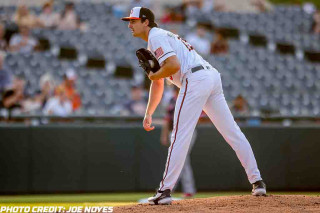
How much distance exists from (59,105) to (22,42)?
3.22m

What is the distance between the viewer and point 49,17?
1368 cm

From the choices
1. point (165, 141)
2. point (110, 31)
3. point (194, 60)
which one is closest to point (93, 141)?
point (165, 141)

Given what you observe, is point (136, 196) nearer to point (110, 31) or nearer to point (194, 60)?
point (194, 60)

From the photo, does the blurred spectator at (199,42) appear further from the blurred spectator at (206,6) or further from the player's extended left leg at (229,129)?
the player's extended left leg at (229,129)

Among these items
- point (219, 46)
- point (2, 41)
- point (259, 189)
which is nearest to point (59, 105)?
point (2, 41)

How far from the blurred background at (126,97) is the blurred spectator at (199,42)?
0.03 metres

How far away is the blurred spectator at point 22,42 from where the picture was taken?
12.4 m

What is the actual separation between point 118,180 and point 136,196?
437 millimetres

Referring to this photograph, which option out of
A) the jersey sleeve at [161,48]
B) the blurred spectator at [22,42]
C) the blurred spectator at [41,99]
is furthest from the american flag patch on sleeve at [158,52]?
the blurred spectator at [22,42]

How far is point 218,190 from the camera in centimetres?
942

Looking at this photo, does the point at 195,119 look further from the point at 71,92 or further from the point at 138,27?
the point at 71,92

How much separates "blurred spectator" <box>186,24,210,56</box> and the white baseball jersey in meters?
7.46

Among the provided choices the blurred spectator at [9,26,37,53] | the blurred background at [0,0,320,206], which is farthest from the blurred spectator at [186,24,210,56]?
the blurred spectator at [9,26,37,53]

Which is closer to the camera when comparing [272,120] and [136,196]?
[136,196]
